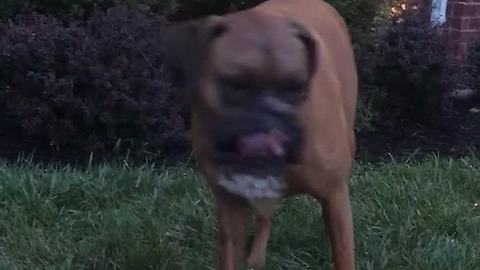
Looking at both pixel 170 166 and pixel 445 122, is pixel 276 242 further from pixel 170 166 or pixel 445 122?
pixel 445 122

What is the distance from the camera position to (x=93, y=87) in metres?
6.27

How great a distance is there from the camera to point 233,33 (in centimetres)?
378

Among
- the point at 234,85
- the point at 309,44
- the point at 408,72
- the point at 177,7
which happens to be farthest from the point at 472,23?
the point at 234,85

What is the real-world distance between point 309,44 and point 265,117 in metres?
0.37

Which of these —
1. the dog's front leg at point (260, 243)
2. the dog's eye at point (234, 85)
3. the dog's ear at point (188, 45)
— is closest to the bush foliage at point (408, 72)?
the dog's front leg at point (260, 243)

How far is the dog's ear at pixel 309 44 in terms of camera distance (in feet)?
12.5

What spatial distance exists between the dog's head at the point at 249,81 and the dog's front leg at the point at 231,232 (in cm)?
45

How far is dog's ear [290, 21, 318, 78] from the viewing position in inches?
151

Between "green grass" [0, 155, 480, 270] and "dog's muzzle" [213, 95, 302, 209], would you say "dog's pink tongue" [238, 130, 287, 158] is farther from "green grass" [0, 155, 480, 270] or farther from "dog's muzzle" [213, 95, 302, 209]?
"green grass" [0, 155, 480, 270]

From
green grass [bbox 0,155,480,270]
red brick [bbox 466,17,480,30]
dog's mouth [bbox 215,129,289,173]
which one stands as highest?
dog's mouth [bbox 215,129,289,173]

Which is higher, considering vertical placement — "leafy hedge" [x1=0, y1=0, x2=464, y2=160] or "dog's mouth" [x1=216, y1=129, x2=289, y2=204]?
"dog's mouth" [x1=216, y1=129, x2=289, y2=204]

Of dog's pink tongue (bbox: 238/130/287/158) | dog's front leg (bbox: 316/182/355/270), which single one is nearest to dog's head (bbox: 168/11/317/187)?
dog's pink tongue (bbox: 238/130/287/158)

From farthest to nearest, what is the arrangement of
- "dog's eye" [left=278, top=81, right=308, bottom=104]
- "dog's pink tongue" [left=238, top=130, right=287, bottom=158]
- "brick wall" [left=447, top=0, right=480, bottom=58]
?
"brick wall" [left=447, top=0, right=480, bottom=58] → "dog's eye" [left=278, top=81, right=308, bottom=104] → "dog's pink tongue" [left=238, top=130, right=287, bottom=158]

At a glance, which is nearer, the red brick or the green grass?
the green grass
